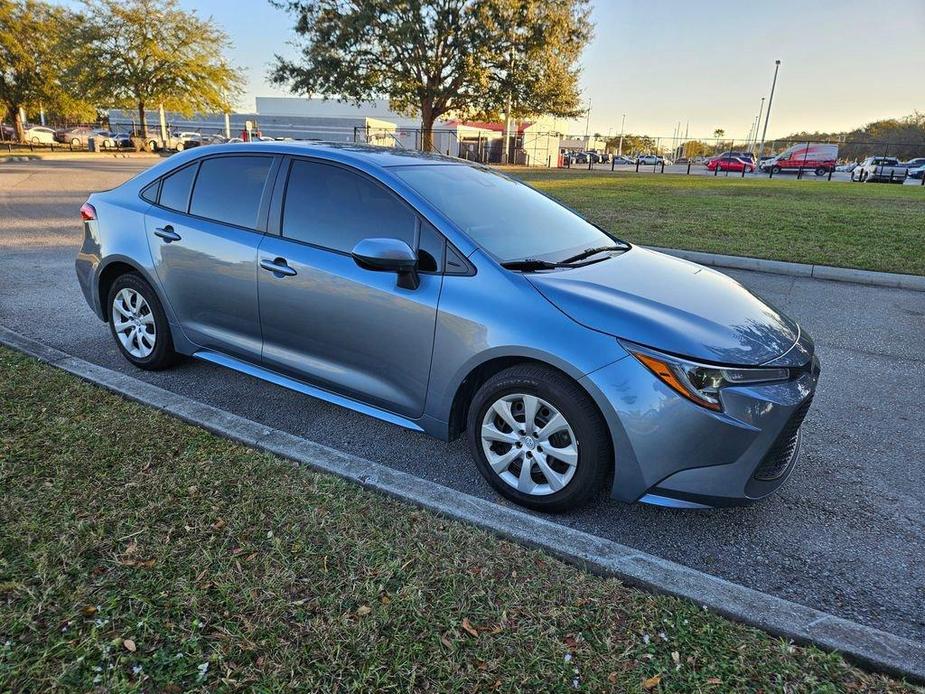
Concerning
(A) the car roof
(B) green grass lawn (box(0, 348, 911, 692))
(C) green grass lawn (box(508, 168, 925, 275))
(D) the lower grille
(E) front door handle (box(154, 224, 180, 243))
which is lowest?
(B) green grass lawn (box(0, 348, 911, 692))

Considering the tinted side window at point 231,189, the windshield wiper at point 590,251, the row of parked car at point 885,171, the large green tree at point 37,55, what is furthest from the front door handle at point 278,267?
the large green tree at point 37,55

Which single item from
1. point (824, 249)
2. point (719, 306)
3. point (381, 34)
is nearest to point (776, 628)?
point (719, 306)

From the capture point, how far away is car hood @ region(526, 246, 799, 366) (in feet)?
8.82

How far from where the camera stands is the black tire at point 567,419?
2.72m

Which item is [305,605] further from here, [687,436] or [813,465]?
[813,465]

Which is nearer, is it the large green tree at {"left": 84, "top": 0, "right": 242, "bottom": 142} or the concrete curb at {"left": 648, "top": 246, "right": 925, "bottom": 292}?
the concrete curb at {"left": 648, "top": 246, "right": 925, "bottom": 292}

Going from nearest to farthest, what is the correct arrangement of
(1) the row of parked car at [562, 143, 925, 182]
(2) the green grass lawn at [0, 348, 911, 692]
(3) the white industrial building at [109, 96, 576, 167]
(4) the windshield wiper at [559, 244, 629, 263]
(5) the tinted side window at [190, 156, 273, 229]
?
(2) the green grass lawn at [0, 348, 911, 692] → (4) the windshield wiper at [559, 244, 629, 263] → (5) the tinted side window at [190, 156, 273, 229] → (1) the row of parked car at [562, 143, 925, 182] → (3) the white industrial building at [109, 96, 576, 167]

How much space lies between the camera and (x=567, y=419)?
→ 2.76 m

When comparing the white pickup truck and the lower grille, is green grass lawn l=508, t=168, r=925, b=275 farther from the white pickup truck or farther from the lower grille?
the white pickup truck

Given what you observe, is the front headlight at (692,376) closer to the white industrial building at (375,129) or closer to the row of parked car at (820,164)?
the white industrial building at (375,129)

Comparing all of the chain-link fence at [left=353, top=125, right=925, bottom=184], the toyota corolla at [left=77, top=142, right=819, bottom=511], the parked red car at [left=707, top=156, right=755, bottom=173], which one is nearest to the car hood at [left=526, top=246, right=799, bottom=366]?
the toyota corolla at [left=77, top=142, right=819, bottom=511]

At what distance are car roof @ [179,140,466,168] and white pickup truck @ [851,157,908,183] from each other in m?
36.4

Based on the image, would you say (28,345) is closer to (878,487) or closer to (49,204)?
(878,487)

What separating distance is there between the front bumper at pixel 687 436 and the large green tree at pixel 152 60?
140 ft
